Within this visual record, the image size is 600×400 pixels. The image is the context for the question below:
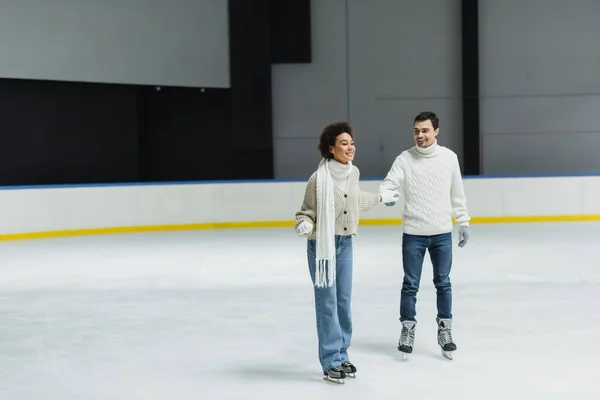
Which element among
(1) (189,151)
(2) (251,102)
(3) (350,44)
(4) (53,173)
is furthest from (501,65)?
(4) (53,173)

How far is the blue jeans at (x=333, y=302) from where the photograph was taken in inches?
180

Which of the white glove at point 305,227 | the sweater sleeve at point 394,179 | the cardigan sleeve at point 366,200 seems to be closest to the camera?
the white glove at point 305,227

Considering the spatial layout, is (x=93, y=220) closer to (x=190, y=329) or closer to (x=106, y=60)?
(x=106, y=60)

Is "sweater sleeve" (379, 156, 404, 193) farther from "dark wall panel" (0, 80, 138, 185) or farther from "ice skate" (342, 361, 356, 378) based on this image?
"dark wall panel" (0, 80, 138, 185)

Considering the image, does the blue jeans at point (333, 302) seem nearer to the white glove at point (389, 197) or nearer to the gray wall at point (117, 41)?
the white glove at point (389, 197)

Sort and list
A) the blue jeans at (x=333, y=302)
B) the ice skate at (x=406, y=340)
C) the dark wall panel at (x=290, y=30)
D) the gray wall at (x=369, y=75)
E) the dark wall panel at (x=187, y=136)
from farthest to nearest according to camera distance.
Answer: the gray wall at (x=369, y=75) < the dark wall panel at (x=290, y=30) < the dark wall panel at (x=187, y=136) < the ice skate at (x=406, y=340) < the blue jeans at (x=333, y=302)

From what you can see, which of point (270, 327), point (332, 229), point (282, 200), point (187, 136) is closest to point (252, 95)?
point (187, 136)

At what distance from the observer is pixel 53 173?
15.9 m

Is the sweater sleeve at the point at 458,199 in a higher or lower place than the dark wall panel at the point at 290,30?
lower

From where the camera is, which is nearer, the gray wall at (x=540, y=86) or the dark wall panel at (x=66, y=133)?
the dark wall panel at (x=66, y=133)

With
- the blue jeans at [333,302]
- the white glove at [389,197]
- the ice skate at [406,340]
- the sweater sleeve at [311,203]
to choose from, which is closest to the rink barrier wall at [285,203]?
the ice skate at [406,340]

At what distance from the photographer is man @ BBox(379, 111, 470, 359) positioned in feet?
16.6

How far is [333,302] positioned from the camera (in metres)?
4.59

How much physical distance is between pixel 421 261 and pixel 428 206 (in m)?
0.34
